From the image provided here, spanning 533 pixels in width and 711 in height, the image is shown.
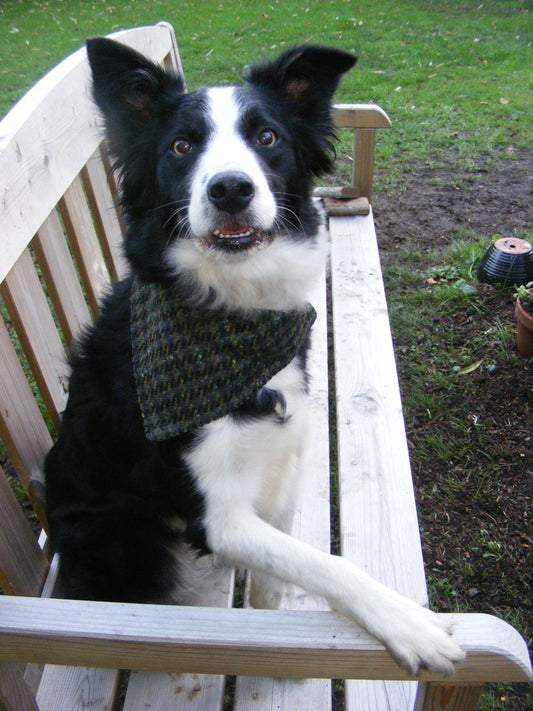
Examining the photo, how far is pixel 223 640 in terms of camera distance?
0.97 meters

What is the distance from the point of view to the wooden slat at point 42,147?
60.0 inches

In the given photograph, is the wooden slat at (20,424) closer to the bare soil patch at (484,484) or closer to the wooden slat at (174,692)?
the wooden slat at (174,692)

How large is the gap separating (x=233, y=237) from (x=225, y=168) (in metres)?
0.18

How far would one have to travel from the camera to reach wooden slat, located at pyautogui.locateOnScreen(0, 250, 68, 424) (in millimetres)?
1693

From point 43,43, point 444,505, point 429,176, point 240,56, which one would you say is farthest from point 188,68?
point 444,505

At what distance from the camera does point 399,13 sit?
9430mm

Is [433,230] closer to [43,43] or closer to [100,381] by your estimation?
[100,381]

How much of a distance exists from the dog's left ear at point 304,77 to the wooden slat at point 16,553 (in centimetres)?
138

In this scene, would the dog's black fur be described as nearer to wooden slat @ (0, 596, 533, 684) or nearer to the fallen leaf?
wooden slat @ (0, 596, 533, 684)

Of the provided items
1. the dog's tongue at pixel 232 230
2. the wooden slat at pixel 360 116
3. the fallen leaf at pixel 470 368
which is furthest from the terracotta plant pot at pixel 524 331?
the dog's tongue at pixel 232 230

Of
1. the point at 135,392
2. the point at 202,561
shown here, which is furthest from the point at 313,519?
the point at 135,392

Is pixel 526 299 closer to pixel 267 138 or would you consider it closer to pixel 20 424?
pixel 267 138

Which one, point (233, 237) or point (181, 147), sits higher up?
point (181, 147)

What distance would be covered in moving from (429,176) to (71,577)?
14.0 ft
